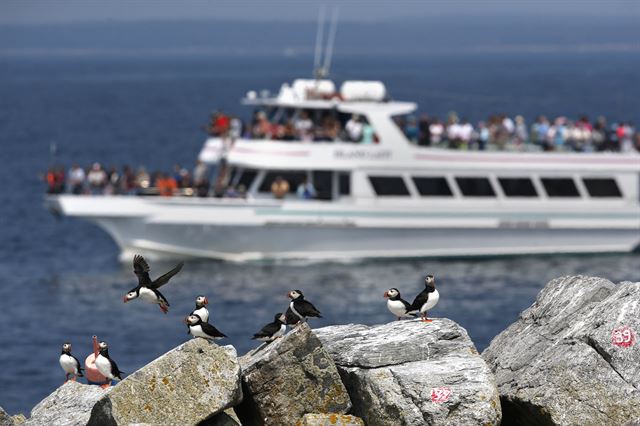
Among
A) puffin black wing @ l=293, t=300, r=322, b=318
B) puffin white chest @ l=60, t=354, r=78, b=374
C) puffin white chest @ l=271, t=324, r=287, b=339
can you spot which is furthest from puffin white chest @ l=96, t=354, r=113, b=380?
puffin black wing @ l=293, t=300, r=322, b=318

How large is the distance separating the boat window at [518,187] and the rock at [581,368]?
3013cm

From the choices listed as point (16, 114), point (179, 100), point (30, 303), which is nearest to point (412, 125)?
point (30, 303)

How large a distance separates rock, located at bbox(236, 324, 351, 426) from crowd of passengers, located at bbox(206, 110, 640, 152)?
29793mm

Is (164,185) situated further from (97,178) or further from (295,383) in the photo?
(295,383)

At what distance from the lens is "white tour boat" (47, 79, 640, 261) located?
44875 mm

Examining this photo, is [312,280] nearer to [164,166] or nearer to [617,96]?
[164,166]

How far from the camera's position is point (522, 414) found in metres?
15.5

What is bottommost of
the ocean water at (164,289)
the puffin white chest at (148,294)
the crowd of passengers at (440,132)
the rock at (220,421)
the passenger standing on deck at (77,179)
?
the ocean water at (164,289)

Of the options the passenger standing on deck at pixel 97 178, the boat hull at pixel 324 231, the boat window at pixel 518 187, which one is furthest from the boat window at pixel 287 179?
the boat window at pixel 518 187

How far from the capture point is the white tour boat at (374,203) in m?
44.9

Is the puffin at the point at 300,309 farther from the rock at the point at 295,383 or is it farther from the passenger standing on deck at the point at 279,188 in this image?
the passenger standing on deck at the point at 279,188

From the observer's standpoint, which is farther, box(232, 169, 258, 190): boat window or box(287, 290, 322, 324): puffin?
box(232, 169, 258, 190): boat window

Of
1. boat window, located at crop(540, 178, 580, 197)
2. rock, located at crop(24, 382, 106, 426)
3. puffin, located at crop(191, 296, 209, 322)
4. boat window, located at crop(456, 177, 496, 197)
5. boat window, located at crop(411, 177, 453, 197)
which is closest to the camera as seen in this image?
rock, located at crop(24, 382, 106, 426)

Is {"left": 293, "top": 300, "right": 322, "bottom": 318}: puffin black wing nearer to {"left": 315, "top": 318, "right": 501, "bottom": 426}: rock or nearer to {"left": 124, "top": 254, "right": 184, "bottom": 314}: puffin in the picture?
{"left": 315, "top": 318, "right": 501, "bottom": 426}: rock
